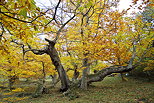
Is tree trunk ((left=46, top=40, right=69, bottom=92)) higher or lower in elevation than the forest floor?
higher

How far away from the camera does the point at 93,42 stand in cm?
665

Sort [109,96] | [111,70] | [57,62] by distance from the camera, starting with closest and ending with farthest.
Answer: [109,96], [57,62], [111,70]

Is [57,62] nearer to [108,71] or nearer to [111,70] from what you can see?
[108,71]

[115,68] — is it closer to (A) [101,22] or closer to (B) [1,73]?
(A) [101,22]

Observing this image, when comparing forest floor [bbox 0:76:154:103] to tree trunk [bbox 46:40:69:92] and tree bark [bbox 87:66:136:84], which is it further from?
tree bark [bbox 87:66:136:84]

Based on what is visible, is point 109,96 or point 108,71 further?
point 108,71

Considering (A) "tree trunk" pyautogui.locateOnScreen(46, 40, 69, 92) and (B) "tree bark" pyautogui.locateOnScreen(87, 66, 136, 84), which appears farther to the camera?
(B) "tree bark" pyautogui.locateOnScreen(87, 66, 136, 84)

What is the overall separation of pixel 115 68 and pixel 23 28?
8.07m

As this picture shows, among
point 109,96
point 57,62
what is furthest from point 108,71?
point 57,62

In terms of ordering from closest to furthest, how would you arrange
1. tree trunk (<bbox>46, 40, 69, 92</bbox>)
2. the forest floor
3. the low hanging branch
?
the forest floor < tree trunk (<bbox>46, 40, 69, 92</bbox>) < the low hanging branch

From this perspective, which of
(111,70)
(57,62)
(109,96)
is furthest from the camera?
(111,70)

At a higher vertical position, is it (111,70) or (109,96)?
(111,70)

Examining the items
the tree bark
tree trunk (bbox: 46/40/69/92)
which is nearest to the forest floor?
tree trunk (bbox: 46/40/69/92)

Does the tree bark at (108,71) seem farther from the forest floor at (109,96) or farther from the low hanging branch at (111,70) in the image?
the forest floor at (109,96)
